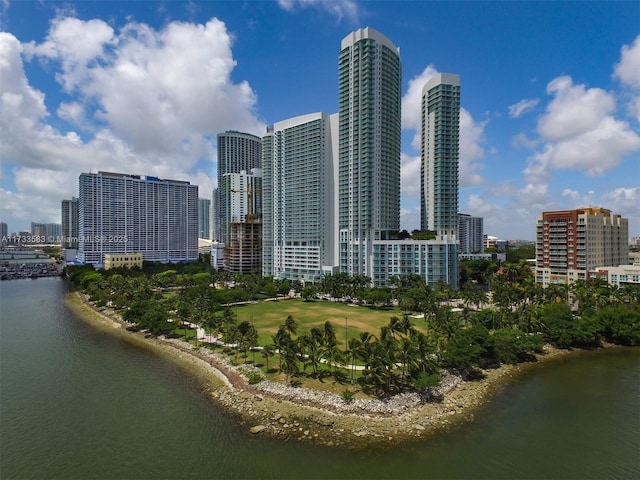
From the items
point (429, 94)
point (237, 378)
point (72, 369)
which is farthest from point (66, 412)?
point (429, 94)

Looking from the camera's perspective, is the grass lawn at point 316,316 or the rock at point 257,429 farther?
the grass lawn at point 316,316

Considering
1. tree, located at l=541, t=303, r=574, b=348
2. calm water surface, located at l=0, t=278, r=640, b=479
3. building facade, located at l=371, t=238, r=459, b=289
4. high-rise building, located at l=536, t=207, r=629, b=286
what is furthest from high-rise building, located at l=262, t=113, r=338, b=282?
calm water surface, located at l=0, t=278, r=640, b=479

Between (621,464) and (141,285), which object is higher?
Result: (141,285)

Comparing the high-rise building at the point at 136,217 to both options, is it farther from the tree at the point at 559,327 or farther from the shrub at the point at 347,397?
the tree at the point at 559,327

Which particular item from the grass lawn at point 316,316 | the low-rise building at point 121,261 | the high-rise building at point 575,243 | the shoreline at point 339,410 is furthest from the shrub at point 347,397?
the low-rise building at point 121,261

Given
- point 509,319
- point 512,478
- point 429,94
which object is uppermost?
point 429,94

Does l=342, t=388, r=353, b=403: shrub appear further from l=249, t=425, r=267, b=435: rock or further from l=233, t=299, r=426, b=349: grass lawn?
l=233, t=299, r=426, b=349: grass lawn

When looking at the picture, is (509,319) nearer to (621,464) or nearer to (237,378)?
(621,464)

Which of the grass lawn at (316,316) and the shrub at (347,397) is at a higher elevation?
the grass lawn at (316,316)
